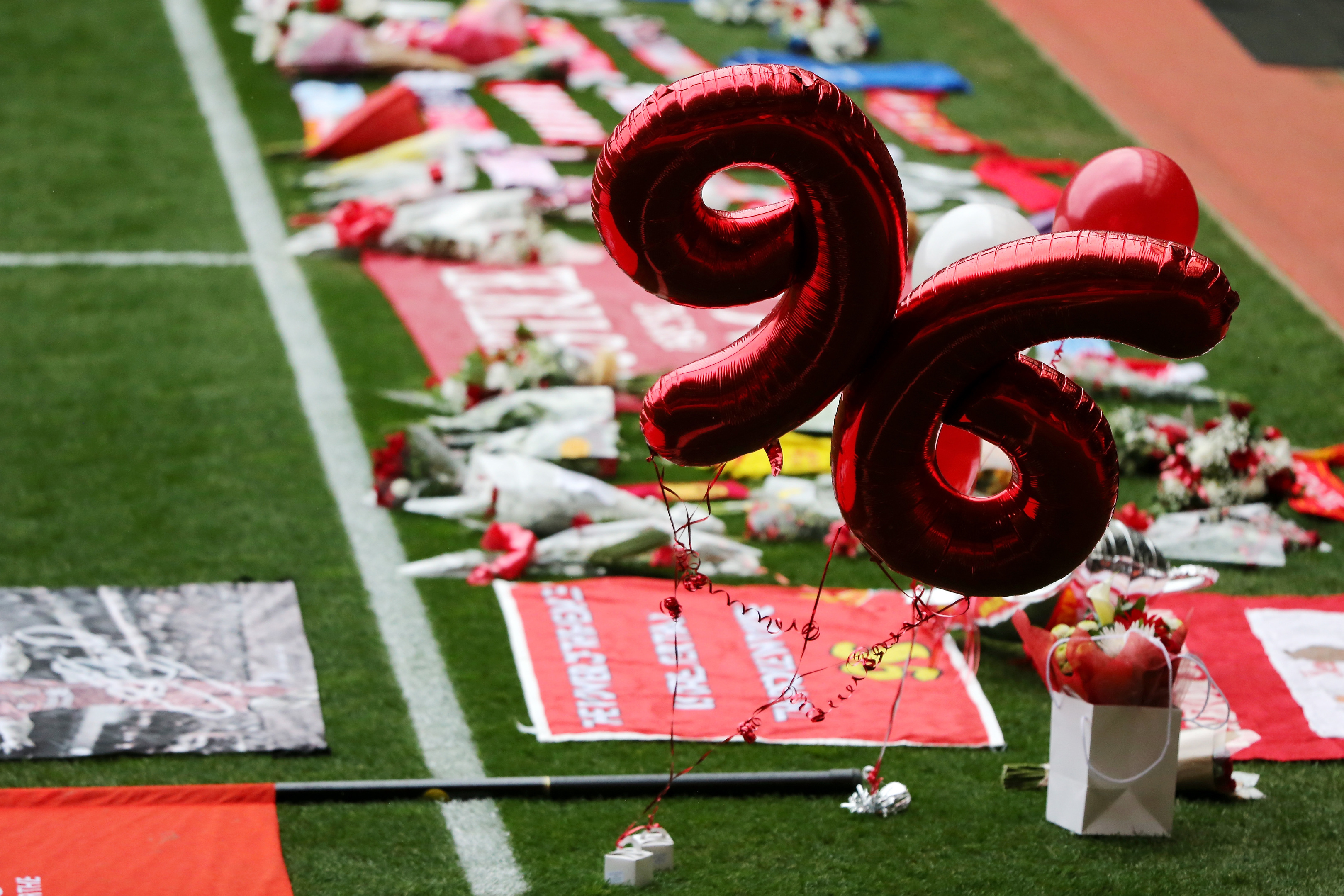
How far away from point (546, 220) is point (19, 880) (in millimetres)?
5681

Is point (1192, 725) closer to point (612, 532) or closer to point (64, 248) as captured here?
point (612, 532)

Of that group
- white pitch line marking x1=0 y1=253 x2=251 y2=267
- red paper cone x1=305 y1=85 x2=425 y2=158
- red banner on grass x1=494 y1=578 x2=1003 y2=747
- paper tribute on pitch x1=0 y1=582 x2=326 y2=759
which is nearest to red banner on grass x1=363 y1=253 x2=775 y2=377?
white pitch line marking x1=0 y1=253 x2=251 y2=267

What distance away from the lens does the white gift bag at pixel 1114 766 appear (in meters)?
4.12

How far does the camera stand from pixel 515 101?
10.7 m

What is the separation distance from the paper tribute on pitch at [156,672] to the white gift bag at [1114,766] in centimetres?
206

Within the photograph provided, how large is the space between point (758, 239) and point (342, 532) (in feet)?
10.3

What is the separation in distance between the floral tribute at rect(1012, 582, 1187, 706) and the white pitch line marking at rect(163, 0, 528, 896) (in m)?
1.51

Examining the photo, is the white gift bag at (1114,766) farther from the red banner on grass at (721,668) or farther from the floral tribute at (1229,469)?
the floral tribute at (1229,469)

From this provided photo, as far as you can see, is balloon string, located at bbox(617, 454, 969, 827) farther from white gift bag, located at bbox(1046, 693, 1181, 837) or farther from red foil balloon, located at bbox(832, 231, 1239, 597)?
white gift bag, located at bbox(1046, 693, 1181, 837)

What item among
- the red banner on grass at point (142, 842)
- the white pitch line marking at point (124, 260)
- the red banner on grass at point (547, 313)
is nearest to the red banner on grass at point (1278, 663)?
the red banner on grass at point (547, 313)

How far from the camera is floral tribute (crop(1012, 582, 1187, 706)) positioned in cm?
410

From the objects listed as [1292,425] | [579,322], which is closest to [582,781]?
[579,322]

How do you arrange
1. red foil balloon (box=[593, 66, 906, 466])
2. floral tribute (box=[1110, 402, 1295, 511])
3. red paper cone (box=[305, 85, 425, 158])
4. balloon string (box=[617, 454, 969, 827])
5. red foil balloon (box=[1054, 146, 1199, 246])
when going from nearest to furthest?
1. red foil balloon (box=[593, 66, 906, 466])
2. balloon string (box=[617, 454, 969, 827])
3. red foil balloon (box=[1054, 146, 1199, 246])
4. floral tribute (box=[1110, 402, 1295, 511])
5. red paper cone (box=[305, 85, 425, 158])

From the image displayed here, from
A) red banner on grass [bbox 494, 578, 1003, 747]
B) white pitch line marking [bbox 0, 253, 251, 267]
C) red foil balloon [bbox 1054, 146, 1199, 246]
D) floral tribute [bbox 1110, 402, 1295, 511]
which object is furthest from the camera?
white pitch line marking [bbox 0, 253, 251, 267]
